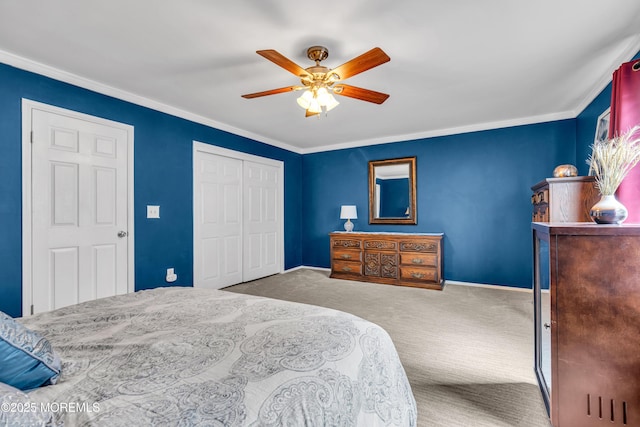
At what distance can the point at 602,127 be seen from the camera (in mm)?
2947

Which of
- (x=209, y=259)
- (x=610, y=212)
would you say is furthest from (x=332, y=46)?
(x=209, y=259)

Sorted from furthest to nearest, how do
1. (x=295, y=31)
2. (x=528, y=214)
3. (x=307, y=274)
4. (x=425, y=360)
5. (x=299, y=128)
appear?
(x=307, y=274), (x=299, y=128), (x=528, y=214), (x=425, y=360), (x=295, y=31)

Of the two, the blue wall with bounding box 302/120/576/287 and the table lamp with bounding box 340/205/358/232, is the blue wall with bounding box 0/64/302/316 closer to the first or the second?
the table lamp with bounding box 340/205/358/232

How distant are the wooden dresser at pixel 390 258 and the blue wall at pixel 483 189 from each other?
0.43m

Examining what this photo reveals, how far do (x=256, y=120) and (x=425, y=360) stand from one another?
3445 millimetres

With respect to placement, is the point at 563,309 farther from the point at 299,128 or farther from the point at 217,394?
the point at 299,128

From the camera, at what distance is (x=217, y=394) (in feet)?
2.53

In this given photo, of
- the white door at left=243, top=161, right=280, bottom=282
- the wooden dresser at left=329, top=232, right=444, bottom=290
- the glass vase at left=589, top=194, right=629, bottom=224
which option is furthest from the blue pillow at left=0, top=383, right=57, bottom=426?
the wooden dresser at left=329, top=232, right=444, bottom=290

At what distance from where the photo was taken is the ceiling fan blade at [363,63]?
185cm

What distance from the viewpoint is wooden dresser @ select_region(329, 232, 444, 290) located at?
4.25 meters

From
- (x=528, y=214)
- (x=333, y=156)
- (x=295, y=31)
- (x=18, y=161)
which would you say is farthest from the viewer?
(x=333, y=156)

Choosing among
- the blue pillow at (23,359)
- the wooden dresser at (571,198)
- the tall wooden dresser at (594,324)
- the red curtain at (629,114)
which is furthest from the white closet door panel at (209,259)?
the red curtain at (629,114)

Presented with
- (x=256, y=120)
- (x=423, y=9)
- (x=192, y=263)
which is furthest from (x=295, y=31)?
(x=192, y=263)

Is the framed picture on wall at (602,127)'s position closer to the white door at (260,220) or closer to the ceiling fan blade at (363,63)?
the ceiling fan blade at (363,63)
